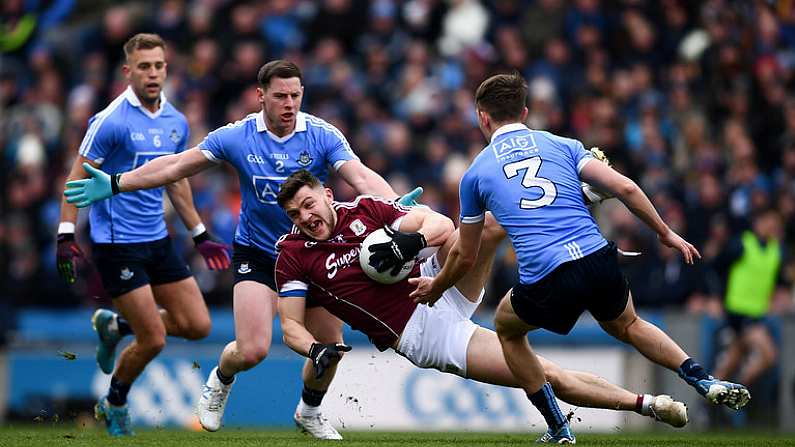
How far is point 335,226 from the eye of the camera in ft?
30.2

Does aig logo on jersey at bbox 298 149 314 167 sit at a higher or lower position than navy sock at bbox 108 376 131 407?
higher

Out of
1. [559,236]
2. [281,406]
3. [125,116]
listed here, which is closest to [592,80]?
[281,406]

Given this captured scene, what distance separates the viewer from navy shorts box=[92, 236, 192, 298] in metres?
10.7

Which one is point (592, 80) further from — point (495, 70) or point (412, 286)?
point (412, 286)

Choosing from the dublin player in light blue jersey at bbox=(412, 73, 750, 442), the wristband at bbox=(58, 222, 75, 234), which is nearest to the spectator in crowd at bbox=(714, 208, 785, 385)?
the dublin player in light blue jersey at bbox=(412, 73, 750, 442)

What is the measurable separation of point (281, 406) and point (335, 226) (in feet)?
19.1

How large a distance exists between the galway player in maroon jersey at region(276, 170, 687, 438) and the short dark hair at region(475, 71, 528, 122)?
2.84 feet

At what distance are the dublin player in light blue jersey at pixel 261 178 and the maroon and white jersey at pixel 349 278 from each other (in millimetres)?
511

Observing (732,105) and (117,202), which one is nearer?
(117,202)

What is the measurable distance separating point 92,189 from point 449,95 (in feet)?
30.6

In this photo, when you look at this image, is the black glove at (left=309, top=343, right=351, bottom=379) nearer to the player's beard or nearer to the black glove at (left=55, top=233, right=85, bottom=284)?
the player's beard

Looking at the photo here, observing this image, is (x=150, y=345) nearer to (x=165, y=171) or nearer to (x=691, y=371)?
(x=165, y=171)

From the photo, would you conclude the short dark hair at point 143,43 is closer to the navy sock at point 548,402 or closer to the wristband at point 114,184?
the wristband at point 114,184

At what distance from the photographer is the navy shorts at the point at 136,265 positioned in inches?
420
